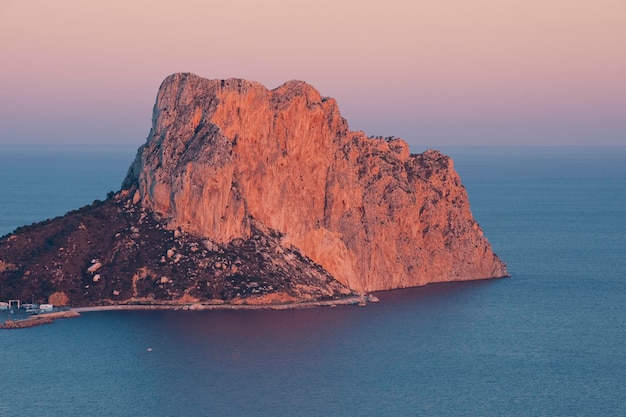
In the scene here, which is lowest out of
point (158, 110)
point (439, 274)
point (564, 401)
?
point (564, 401)

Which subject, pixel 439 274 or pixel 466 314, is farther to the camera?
pixel 439 274

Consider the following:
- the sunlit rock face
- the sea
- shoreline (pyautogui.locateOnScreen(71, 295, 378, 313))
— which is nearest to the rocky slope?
the sunlit rock face

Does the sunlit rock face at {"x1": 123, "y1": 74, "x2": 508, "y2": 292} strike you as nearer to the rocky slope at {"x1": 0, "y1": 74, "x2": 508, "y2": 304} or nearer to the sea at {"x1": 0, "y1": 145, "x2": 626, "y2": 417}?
the rocky slope at {"x1": 0, "y1": 74, "x2": 508, "y2": 304}

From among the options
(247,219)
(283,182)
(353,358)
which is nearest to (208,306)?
(247,219)

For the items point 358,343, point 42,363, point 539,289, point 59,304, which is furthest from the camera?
point 539,289

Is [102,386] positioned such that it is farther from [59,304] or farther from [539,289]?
[539,289]

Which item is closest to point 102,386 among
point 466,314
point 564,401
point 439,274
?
point 564,401

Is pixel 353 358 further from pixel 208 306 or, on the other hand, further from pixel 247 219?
pixel 247 219
